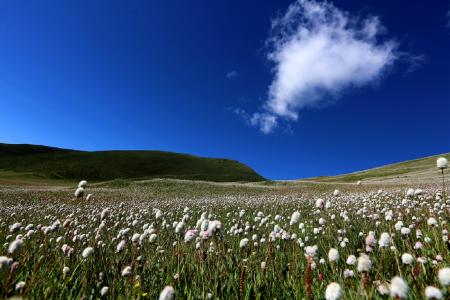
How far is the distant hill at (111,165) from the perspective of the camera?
86000mm

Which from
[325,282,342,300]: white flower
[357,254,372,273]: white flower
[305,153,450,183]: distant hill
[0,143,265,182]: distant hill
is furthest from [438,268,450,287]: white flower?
[0,143,265,182]: distant hill

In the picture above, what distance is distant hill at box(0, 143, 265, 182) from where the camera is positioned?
86000 millimetres

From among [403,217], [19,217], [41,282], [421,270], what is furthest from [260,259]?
[19,217]

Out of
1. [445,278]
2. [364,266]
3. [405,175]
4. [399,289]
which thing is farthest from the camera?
[405,175]

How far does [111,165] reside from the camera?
99.6 meters

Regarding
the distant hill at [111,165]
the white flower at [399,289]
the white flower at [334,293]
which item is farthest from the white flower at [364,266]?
the distant hill at [111,165]

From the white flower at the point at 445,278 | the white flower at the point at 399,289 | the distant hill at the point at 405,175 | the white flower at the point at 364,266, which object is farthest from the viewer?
the distant hill at the point at 405,175

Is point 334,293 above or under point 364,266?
under

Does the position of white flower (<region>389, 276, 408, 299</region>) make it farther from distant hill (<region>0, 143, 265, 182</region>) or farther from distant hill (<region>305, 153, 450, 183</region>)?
distant hill (<region>0, 143, 265, 182</region>)

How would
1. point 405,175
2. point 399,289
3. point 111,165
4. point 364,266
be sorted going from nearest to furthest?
point 399,289 → point 364,266 → point 405,175 → point 111,165

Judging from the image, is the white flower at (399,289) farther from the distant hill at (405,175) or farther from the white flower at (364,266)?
the distant hill at (405,175)

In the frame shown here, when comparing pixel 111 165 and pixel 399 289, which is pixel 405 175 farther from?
pixel 111 165

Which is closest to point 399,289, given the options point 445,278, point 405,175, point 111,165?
point 445,278

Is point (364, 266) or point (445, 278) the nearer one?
point (445, 278)
